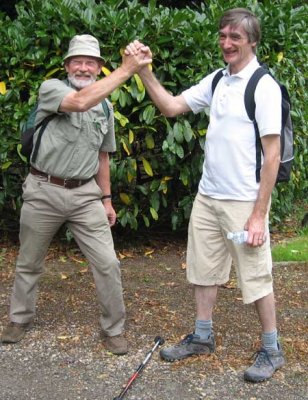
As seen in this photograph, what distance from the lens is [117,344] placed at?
449cm

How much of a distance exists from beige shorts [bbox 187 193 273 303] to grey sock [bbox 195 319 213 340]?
0.29 metres

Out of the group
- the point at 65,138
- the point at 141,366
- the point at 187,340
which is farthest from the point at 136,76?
the point at 141,366

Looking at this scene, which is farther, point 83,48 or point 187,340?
point 187,340

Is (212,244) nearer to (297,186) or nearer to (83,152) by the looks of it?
(83,152)

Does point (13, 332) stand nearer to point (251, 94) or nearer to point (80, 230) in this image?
point (80, 230)

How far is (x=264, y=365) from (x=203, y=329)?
19.4 inches

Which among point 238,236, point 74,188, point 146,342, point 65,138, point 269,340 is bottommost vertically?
point 146,342

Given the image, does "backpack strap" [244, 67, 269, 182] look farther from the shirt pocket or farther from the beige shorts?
the shirt pocket

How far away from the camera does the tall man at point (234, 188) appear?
3898mm

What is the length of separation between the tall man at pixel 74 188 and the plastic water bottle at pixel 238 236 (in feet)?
2.83

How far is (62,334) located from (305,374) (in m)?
1.72

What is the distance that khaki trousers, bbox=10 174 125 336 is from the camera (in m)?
4.39

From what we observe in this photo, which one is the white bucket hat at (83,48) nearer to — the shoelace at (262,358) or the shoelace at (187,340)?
the shoelace at (187,340)

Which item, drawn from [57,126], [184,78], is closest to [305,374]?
[57,126]
